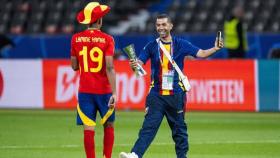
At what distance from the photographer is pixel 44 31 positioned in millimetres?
36938

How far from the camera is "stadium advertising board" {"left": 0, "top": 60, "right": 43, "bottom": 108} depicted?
27.0m

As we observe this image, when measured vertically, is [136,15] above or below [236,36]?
above

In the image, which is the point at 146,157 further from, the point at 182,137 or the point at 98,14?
the point at 98,14

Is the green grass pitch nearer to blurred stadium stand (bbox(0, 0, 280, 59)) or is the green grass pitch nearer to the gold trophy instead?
the gold trophy

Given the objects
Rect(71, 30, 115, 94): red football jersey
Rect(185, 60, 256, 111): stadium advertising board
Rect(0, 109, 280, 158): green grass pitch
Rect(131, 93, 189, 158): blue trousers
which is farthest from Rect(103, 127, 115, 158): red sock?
Rect(185, 60, 256, 111): stadium advertising board

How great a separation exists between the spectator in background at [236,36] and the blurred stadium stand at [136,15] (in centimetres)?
324

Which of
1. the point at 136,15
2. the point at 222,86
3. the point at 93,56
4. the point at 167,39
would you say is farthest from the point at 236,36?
the point at 93,56

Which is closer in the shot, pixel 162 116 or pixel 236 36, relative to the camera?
pixel 162 116

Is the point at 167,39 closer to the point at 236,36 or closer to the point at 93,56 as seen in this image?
the point at 93,56

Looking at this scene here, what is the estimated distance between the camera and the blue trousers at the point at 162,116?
543 inches

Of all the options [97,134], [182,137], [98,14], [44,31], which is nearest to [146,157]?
[182,137]

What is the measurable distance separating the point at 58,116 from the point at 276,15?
11.5 m

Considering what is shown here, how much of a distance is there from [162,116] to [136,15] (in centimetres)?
2389

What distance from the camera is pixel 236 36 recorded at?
2983cm
